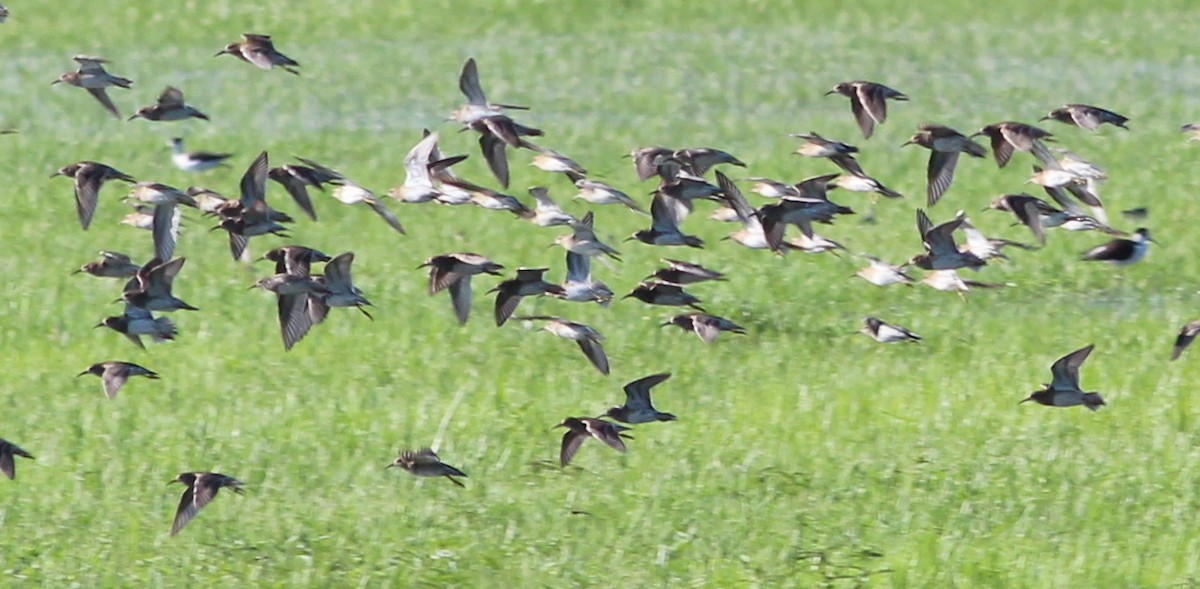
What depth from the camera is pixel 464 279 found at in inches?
579

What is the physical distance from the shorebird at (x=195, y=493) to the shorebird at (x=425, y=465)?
117cm

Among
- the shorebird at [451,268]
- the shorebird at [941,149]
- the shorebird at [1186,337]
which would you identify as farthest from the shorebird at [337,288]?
the shorebird at [1186,337]

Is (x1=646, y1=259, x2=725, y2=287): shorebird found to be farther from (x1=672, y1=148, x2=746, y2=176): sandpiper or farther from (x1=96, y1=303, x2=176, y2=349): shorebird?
(x1=96, y1=303, x2=176, y2=349): shorebird

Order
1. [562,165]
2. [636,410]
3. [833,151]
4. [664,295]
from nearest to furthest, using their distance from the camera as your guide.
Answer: [636,410], [833,151], [664,295], [562,165]

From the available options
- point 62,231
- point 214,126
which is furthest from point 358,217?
point 214,126

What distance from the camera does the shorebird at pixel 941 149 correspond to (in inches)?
531

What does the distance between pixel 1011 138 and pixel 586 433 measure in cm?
309

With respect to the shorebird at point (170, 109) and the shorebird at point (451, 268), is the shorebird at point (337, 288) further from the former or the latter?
the shorebird at point (170, 109)

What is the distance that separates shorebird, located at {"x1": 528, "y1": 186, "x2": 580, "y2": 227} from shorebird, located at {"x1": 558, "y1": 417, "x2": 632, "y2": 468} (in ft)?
6.03

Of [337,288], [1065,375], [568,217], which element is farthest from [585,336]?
[1065,375]

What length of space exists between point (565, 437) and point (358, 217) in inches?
407

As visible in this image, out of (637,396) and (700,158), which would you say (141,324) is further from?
(700,158)

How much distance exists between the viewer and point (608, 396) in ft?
50.5

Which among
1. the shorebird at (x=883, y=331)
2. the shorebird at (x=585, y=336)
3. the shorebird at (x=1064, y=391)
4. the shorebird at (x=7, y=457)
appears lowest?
the shorebird at (x=883, y=331)
